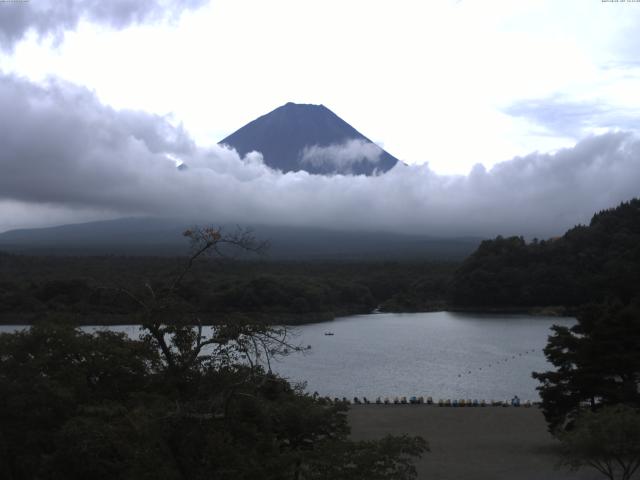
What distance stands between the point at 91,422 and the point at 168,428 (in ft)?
5.44

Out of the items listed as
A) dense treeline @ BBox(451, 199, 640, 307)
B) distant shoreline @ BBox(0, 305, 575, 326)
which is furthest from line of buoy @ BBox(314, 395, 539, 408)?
dense treeline @ BBox(451, 199, 640, 307)

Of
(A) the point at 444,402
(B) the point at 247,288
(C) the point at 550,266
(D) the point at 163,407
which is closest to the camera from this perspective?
(D) the point at 163,407

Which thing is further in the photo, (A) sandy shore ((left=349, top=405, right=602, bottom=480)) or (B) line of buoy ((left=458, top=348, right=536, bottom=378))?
(B) line of buoy ((left=458, top=348, right=536, bottom=378))

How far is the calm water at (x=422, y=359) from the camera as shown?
21.5 metres

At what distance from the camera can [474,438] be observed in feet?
44.1

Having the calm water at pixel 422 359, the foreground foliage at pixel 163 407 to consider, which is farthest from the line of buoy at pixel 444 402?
the foreground foliage at pixel 163 407

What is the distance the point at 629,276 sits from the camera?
1233 inches

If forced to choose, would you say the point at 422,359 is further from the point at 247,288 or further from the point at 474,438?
the point at 247,288

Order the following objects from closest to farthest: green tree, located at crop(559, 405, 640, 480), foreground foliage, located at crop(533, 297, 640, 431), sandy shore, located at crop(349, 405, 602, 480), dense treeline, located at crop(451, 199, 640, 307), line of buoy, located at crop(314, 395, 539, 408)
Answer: green tree, located at crop(559, 405, 640, 480) < sandy shore, located at crop(349, 405, 602, 480) < foreground foliage, located at crop(533, 297, 640, 431) < line of buoy, located at crop(314, 395, 539, 408) < dense treeline, located at crop(451, 199, 640, 307)

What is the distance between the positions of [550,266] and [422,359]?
25086 millimetres

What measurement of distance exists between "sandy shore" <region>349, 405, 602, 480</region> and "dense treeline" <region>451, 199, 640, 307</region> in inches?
1201

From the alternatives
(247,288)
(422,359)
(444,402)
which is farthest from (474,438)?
(247,288)

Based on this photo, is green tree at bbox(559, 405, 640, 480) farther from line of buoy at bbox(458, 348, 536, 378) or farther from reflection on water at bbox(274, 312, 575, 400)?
line of buoy at bbox(458, 348, 536, 378)

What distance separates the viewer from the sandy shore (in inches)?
416
